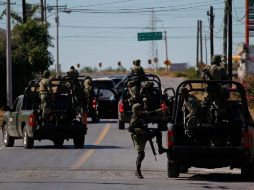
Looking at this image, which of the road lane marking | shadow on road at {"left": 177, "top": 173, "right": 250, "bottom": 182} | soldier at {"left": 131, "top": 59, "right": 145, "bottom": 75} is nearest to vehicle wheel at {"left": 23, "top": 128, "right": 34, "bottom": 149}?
the road lane marking

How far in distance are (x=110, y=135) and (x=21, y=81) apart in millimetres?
25475

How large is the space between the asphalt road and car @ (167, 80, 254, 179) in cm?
37

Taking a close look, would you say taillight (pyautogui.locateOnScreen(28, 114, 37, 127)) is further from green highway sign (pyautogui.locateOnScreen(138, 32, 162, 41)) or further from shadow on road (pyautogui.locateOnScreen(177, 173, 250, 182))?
green highway sign (pyautogui.locateOnScreen(138, 32, 162, 41))

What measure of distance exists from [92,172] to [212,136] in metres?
2.82

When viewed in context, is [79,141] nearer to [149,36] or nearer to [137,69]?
[137,69]

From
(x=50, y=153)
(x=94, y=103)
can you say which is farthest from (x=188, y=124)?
(x=94, y=103)

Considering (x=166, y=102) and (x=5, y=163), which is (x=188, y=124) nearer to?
(x=5, y=163)

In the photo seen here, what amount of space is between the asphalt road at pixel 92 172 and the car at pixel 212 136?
37cm

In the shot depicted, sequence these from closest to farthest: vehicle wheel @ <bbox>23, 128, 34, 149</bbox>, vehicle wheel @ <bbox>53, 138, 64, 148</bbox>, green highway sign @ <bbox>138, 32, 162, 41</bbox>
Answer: vehicle wheel @ <bbox>23, 128, 34, 149</bbox> < vehicle wheel @ <bbox>53, 138, 64, 148</bbox> < green highway sign @ <bbox>138, 32, 162, 41</bbox>

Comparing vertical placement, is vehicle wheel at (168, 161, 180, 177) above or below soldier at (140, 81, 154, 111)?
below

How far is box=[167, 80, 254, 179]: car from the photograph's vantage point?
1731 centimetres

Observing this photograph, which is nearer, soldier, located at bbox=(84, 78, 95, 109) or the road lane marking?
the road lane marking

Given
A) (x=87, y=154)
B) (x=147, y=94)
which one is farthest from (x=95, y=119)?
(x=87, y=154)

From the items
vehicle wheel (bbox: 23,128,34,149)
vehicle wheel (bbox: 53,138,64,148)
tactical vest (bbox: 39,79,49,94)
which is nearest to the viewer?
tactical vest (bbox: 39,79,49,94)
